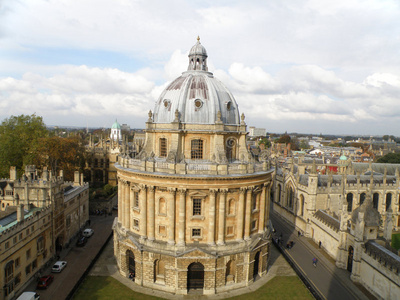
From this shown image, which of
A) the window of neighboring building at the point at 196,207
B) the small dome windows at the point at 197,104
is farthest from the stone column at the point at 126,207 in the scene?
the small dome windows at the point at 197,104

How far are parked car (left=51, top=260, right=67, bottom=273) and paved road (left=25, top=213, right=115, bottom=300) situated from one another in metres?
0.39

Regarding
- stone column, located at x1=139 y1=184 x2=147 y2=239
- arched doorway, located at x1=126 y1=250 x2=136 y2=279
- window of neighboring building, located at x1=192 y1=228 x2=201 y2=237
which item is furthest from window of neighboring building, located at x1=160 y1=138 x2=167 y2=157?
arched doorway, located at x1=126 y1=250 x2=136 y2=279

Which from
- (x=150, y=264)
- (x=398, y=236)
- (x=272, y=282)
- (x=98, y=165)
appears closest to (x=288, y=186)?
(x=398, y=236)

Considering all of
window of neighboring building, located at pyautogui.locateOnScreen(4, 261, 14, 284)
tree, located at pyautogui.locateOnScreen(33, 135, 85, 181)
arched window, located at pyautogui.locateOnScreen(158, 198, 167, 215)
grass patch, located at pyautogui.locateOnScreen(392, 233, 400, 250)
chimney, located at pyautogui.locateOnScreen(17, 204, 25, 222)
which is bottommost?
grass patch, located at pyautogui.locateOnScreen(392, 233, 400, 250)

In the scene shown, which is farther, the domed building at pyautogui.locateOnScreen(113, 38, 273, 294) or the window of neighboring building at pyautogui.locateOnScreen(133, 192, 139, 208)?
the window of neighboring building at pyautogui.locateOnScreen(133, 192, 139, 208)

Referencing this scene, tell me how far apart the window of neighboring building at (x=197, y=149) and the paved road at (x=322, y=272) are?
67.8ft

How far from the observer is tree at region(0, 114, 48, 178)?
59.8 meters

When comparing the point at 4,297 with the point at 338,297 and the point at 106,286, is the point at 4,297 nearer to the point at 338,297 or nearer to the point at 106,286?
the point at 106,286

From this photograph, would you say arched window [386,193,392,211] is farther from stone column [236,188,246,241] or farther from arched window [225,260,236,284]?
arched window [225,260,236,284]

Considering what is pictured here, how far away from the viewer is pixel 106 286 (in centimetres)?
3372

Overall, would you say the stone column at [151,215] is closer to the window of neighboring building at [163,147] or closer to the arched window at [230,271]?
the window of neighboring building at [163,147]

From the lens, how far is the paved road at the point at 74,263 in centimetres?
3266

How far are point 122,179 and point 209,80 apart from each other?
16503 millimetres

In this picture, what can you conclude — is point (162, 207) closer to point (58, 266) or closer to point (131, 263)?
point (131, 263)
